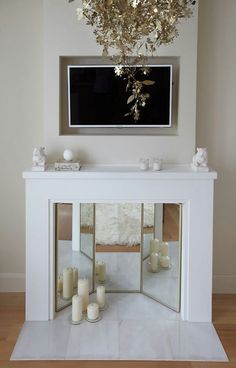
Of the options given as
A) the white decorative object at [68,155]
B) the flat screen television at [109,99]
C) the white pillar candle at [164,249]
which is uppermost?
the flat screen television at [109,99]

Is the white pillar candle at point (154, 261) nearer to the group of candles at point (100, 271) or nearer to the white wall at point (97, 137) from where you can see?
the group of candles at point (100, 271)

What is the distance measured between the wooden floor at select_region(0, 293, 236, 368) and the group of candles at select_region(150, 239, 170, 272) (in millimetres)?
581

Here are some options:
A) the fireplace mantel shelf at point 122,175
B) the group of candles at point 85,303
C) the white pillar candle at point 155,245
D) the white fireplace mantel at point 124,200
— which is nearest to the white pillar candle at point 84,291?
the group of candles at point 85,303

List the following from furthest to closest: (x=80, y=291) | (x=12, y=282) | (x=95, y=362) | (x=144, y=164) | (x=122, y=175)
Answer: (x=12, y=282) → (x=80, y=291) → (x=144, y=164) → (x=122, y=175) → (x=95, y=362)

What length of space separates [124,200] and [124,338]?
1007mm

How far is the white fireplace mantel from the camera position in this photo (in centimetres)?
314

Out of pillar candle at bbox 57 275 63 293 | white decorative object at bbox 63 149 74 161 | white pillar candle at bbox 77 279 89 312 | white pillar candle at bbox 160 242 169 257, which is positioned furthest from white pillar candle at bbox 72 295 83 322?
white decorative object at bbox 63 149 74 161

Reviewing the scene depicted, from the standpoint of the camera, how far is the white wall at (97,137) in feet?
10.9

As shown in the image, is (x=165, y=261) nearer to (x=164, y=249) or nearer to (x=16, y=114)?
(x=164, y=249)

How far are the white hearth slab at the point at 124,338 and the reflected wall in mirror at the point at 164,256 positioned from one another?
15 centimetres

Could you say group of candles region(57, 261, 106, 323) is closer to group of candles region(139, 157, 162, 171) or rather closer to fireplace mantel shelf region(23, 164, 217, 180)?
fireplace mantel shelf region(23, 164, 217, 180)

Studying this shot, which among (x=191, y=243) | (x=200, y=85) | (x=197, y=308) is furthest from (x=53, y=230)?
(x=200, y=85)

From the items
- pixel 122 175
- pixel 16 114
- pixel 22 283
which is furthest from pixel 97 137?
pixel 22 283

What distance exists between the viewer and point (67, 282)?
3.39m
